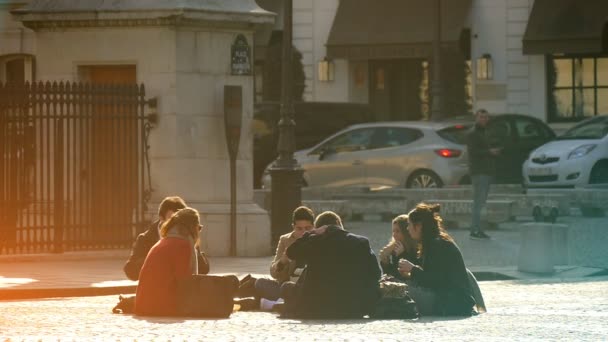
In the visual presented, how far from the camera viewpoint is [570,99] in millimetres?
39469

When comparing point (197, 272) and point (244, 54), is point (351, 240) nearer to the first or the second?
point (197, 272)

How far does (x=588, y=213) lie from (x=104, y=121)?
30.5 ft

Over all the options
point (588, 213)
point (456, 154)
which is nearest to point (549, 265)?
point (588, 213)

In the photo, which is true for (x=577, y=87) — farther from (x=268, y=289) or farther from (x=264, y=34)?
(x=268, y=289)

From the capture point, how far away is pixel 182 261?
14.5 metres

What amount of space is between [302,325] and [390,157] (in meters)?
16.2

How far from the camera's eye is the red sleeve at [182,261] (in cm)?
1449

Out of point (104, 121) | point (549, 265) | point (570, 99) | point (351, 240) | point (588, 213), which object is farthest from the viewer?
point (570, 99)

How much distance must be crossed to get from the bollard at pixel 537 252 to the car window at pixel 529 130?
12.5 metres

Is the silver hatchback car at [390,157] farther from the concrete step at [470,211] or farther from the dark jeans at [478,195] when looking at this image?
the dark jeans at [478,195]

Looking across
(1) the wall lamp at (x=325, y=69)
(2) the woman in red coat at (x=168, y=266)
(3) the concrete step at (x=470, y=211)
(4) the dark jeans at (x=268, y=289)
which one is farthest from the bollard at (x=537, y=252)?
(1) the wall lamp at (x=325, y=69)

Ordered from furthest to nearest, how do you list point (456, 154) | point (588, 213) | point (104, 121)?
point (456, 154) < point (588, 213) < point (104, 121)

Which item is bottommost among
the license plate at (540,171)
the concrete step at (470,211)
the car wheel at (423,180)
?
the concrete step at (470,211)

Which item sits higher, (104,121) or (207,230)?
(104,121)
